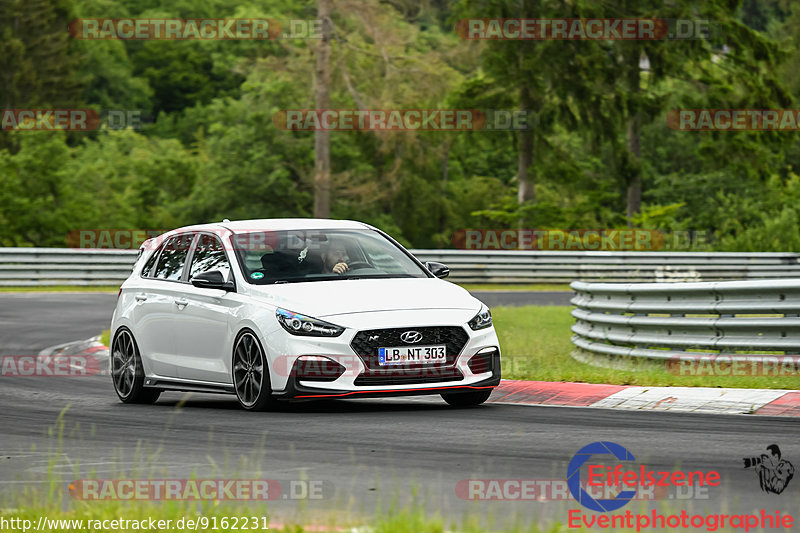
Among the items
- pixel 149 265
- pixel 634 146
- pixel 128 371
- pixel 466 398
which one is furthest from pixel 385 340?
pixel 634 146

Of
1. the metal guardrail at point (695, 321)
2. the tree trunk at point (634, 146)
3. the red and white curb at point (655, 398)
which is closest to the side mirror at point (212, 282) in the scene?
the red and white curb at point (655, 398)

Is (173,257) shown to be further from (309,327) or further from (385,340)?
(385,340)

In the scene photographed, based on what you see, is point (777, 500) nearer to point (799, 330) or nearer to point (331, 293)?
point (331, 293)

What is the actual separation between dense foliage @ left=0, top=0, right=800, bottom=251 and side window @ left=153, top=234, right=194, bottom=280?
92.2 ft

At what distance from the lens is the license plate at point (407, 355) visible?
11047 millimetres

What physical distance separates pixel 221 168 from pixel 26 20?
41581 millimetres

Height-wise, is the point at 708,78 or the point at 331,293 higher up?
the point at 708,78

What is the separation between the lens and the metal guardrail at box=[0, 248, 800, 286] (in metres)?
36.2

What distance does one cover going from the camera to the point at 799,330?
1337 cm

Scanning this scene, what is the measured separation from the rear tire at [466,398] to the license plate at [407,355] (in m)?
0.76

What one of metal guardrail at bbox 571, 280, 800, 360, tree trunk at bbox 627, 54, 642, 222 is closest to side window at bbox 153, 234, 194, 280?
metal guardrail at bbox 571, 280, 800, 360

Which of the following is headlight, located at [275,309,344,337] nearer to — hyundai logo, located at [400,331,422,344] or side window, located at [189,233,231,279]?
hyundai logo, located at [400,331,422,344]

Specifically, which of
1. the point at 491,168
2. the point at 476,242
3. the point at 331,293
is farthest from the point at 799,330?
the point at 491,168

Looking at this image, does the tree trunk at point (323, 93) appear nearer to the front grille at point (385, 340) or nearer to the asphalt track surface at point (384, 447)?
the asphalt track surface at point (384, 447)
